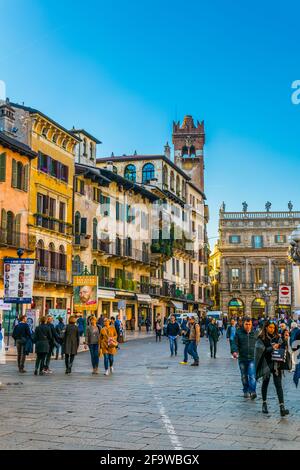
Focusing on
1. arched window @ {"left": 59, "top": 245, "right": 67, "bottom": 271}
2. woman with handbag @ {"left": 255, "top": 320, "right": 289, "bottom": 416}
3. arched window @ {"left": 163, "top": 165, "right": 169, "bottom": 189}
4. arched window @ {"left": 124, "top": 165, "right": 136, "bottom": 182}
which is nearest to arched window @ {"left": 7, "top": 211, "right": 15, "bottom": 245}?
arched window @ {"left": 59, "top": 245, "right": 67, "bottom": 271}

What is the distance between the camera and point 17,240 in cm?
3562

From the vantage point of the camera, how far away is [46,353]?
1662 centimetres

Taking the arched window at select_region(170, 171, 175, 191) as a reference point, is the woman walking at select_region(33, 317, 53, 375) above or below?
below

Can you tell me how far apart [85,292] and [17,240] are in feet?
22.7

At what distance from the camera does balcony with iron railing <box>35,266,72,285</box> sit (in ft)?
124

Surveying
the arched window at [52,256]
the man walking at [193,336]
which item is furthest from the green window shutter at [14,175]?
the man walking at [193,336]

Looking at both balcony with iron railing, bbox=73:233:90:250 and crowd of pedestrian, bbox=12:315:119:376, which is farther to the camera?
balcony with iron railing, bbox=73:233:90:250

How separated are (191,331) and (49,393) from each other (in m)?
8.20

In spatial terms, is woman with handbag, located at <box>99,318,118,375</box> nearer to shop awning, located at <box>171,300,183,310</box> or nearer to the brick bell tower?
shop awning, located at <box>171,300,183,310</box>

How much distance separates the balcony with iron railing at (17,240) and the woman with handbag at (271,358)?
A: 25299 mm

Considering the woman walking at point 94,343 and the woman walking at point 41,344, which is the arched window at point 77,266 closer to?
the woman walking at point 94,343

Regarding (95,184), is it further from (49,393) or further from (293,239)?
(49,393)

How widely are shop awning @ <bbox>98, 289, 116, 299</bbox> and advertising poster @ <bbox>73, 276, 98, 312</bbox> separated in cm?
1382

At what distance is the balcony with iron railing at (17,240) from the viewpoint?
34.2 m
